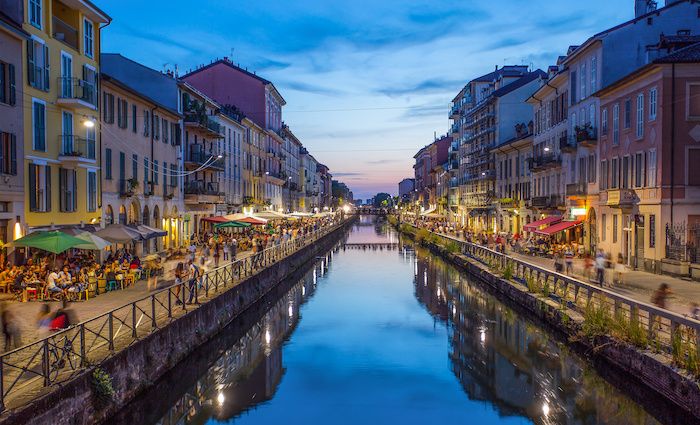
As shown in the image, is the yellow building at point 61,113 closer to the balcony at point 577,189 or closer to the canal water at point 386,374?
the canal water at point 386,374

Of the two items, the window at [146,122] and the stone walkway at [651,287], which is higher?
the window at [146,122]

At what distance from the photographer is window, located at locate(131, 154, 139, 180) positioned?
3506cm

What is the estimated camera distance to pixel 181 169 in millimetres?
44562

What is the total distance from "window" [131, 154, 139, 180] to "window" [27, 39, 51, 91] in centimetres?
928

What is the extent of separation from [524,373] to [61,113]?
20.3 meters

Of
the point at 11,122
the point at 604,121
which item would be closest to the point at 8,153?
the point at 11,122

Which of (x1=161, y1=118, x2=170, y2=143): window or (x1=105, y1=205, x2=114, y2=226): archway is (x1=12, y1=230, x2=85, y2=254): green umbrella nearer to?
(x1=105, y1=205, x2=114, y2=226): archway

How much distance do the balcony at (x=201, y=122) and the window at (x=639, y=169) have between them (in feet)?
90.3

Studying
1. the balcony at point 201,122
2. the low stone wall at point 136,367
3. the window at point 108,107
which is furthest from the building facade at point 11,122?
the balcony at point 201,122

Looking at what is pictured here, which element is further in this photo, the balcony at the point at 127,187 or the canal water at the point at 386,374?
the balcony at the point at 127,187

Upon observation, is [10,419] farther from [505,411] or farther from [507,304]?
[507,304]

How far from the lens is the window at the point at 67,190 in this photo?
88.1 ft

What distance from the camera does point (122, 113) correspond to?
3347 centimetres

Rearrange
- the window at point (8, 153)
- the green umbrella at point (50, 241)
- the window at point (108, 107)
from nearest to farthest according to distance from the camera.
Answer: the green umbrella at point (50, 241) → the window at point (8, 153) → the window at point (108, 107)
